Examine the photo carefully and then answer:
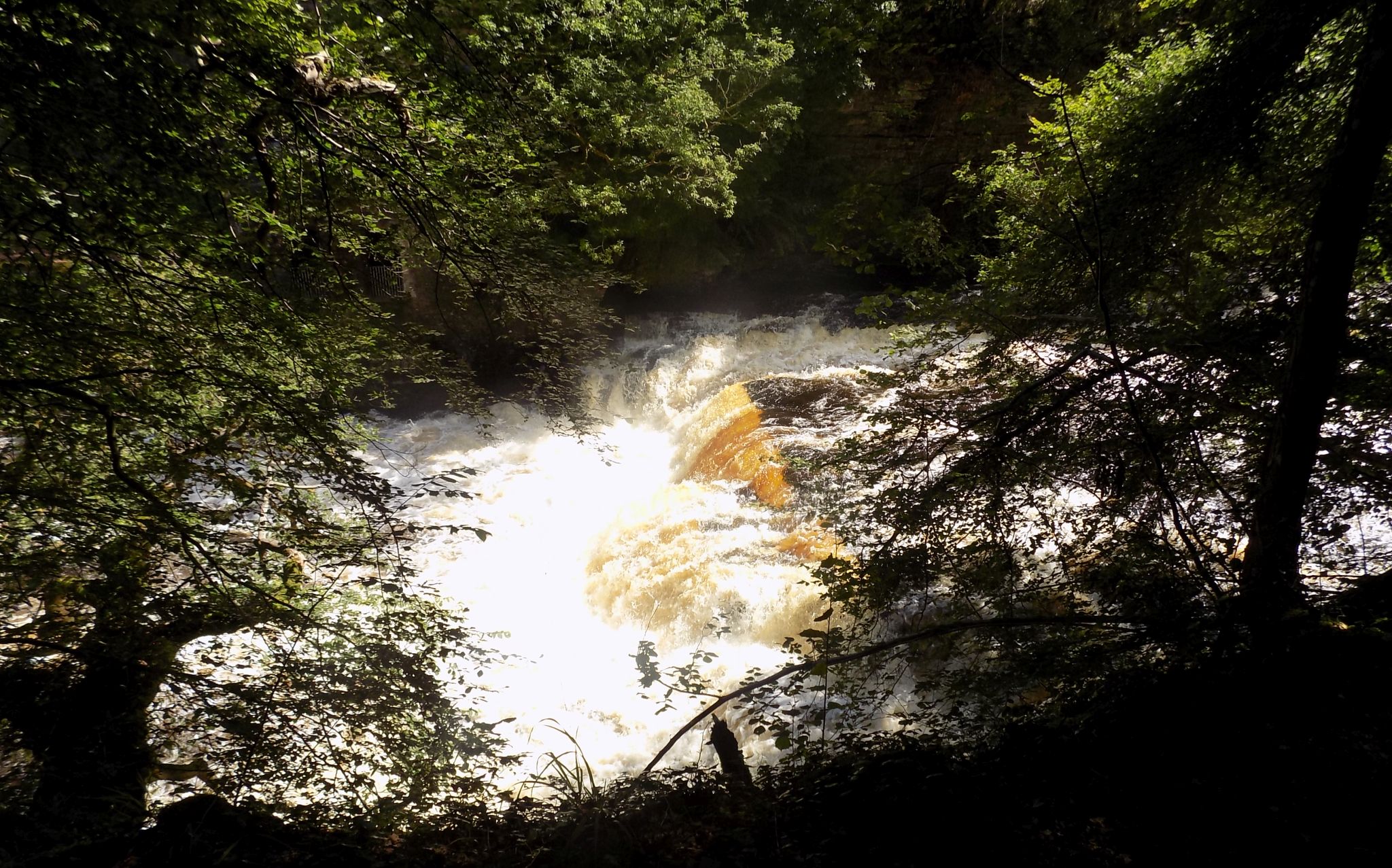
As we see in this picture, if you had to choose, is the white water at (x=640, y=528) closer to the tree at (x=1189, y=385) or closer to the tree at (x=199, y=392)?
the tree at (x=199, y=392)

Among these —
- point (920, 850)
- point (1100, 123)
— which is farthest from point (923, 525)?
point (1100, 123)

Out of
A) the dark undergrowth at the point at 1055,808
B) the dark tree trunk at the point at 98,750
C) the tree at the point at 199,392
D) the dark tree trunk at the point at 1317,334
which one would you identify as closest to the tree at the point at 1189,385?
the dark tree trunk at the point at 1317,334

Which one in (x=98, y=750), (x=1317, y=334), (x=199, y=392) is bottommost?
(x=98, y=750)

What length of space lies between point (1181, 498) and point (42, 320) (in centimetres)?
421

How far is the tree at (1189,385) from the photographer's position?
201 cm

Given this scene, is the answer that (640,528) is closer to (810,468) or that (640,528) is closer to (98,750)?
(810,468)

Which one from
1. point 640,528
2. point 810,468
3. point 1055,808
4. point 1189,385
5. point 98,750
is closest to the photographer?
point 1055,808

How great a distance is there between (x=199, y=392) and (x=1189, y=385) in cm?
398

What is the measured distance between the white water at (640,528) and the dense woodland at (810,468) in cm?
86

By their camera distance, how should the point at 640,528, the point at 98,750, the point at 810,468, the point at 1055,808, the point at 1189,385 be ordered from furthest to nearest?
the point at 640,528
the point at 810,468
the point at 1189,385
the point at 98,750
the point at 1055,808

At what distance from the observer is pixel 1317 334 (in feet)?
6.41

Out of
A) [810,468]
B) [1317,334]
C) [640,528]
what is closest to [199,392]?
[810,468]

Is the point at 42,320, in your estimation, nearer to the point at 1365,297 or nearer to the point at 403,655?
the point at 403,655

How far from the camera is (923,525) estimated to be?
2.90 meters
